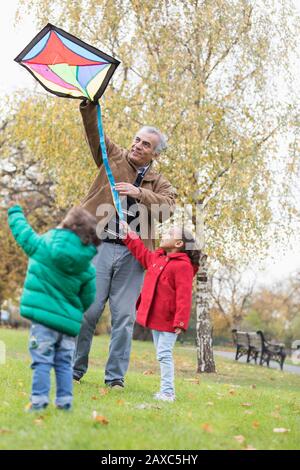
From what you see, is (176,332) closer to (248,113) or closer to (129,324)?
(129,324)

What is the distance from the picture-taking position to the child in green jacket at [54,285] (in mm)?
4523

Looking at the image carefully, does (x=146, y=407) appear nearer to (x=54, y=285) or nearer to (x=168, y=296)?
(x=168, y=296)

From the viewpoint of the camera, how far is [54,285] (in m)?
4.60

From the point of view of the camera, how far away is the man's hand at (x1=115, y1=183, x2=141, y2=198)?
620cm

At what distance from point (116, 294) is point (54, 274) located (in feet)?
6.98

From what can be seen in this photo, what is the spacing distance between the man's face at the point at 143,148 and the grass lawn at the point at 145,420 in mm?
2285

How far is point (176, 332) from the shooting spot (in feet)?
20.1

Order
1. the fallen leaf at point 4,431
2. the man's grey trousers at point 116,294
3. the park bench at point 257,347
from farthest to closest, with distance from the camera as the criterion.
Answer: the park bench at point 257,347
the man's grey trousers at point 116,294
the fallen leaf at point 4,431

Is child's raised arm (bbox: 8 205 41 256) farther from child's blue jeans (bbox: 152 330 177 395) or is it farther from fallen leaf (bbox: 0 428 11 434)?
child's blue jeans (bbox: 152 330 177 395)

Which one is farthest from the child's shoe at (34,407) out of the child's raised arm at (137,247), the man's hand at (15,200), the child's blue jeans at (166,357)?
the man's hand at (15,200)

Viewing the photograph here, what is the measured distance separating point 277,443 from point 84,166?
11.3 m

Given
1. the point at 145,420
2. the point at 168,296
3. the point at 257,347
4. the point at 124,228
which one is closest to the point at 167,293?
the point at 168,296

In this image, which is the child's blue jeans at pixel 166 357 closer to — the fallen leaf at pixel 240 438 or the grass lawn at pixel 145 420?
the grass lawn at pixel 145 420

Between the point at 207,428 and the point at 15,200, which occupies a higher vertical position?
the point at 15,200
